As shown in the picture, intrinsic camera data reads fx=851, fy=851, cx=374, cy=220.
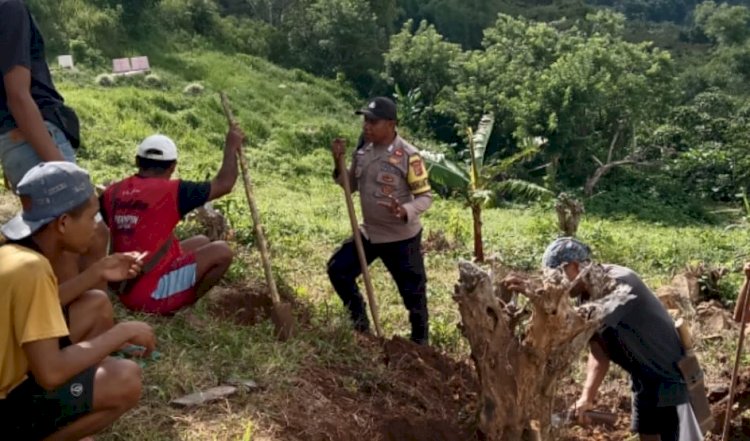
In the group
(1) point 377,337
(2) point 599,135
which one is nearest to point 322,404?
(1) point 377,337

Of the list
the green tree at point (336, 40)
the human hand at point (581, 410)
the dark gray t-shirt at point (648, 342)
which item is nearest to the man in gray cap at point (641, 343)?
the dark gray t-shirt at point (648, 342)

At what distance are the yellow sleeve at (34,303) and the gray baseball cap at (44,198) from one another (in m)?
0.23

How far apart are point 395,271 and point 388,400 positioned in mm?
1156

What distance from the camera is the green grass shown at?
393 centimetres

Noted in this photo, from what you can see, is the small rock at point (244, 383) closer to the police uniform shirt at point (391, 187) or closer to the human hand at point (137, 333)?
the human hand at point (137, 333)

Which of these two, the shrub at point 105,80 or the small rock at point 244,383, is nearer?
the small rock at point 244,383

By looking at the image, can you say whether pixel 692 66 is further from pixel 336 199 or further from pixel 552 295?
pixel 552 295

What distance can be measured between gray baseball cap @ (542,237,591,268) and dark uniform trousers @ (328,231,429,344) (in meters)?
1.36

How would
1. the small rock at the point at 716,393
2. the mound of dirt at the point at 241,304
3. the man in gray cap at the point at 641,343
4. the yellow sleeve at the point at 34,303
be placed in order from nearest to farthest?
the yellow sleeve at the point at 34,303
the man in gray cap at the point at 641,343
the mound of dirt at the point at 241,304
the small rock at the point at 716,393

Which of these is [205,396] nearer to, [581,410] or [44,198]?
[44,198]

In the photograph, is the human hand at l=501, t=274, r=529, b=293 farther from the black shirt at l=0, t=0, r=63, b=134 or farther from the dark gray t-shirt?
the black shirt at l=0, t=0, r=63, b=134

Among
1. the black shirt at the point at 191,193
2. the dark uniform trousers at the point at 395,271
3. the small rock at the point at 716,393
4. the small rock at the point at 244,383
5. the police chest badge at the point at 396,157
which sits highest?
the black shirt at the point at 191,193

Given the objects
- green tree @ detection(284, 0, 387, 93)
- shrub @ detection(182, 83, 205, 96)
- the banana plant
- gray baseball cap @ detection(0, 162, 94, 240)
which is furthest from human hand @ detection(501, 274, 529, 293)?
green tree @ detection(284, 0, 387, 93)

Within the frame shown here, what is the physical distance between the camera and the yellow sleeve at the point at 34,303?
2.59m
